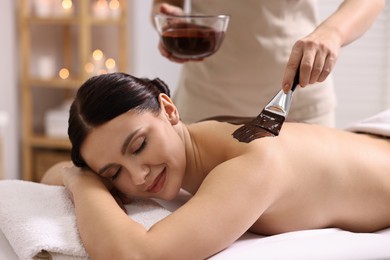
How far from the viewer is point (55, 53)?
188 inches

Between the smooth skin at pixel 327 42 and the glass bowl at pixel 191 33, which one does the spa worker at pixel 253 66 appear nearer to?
the glass bowl at pixel 191 33

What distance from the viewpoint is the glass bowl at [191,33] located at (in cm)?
195

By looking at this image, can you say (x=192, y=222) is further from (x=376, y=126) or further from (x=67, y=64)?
(x=67, y=64)

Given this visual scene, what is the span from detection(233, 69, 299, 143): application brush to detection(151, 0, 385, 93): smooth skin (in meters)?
0.02

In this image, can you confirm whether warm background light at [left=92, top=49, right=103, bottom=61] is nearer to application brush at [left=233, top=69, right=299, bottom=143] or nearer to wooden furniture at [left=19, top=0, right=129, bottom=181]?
wooden furniture at [left=19, top=0, right=129, bottom=181]

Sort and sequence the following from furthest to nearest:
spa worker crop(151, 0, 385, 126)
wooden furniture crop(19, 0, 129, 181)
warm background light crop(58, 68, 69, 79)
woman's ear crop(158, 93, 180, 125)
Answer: warm background light crop(58, 68, 69, 79)
wooden furniture crop(19, 0, 129, 181)
spa worker crop(151, 0, 385, 126)
woman's ear crop(158, 93, 180, 125)

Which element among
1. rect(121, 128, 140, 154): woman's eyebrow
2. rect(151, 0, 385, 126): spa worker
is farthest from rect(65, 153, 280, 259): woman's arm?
rect(151, 0, 385, 126): spa worker

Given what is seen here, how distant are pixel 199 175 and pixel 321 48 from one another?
0.43 m

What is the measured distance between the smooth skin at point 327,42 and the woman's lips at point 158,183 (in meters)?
0.33

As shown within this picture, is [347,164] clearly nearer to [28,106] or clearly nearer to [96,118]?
[96,118]

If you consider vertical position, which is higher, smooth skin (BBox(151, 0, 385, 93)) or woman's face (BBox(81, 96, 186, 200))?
smooth skin (BBox(151, 0, 385, 93))

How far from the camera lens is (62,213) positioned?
5.01ft

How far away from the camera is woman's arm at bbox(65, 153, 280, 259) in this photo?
1.27 metres

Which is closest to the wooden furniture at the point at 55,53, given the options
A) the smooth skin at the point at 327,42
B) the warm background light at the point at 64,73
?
the warm background light at the point at 64,73
